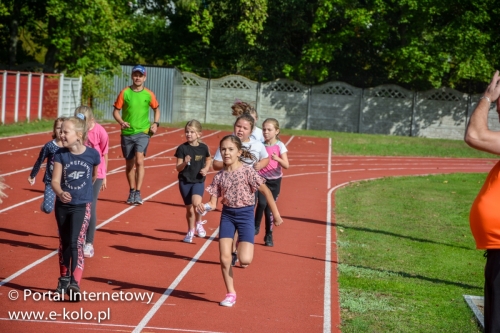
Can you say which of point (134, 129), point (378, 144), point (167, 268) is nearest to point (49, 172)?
point (167, 268)

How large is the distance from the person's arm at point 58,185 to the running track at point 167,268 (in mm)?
975

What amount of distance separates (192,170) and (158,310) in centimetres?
377

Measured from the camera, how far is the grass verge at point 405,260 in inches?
316

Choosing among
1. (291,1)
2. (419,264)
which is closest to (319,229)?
(419,264)

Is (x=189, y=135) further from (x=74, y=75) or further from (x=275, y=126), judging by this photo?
(x=74, y=75)

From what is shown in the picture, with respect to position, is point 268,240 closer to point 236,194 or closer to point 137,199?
point 236,194

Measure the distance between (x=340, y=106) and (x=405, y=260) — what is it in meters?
29.6

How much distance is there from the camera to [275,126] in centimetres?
1112

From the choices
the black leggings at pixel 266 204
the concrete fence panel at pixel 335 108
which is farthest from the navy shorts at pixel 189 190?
the concrete fence panel at pixel 335 108

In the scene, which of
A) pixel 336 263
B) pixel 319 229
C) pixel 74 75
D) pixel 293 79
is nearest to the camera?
pixel 336 263

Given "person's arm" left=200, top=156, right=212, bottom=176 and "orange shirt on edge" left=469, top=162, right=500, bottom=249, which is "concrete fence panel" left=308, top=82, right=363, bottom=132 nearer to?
"person's arm" left=200, top=156, right=212, bottom=176

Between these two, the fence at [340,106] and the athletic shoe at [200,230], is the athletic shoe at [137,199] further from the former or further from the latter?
the fence at [340,106]

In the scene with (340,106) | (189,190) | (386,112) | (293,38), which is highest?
(293,38)

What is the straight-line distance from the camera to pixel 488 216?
5.13 meters
